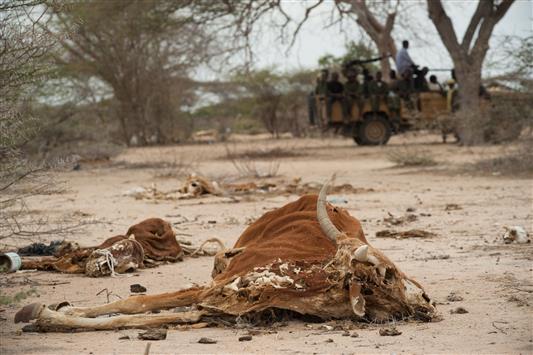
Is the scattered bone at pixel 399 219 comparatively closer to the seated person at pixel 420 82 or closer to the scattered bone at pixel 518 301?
the scattered bone at pixel 518 301

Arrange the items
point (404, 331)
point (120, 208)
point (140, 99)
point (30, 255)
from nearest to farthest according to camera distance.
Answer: point (404, 331), point (30, 255), point (120, 208), point (140, 99)

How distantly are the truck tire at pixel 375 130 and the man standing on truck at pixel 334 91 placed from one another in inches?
40.5

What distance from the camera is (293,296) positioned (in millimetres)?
4883

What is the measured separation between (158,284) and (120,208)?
18.0ft

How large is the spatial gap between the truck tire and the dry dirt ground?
269 inches

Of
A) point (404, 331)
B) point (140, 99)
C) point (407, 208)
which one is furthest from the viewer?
point (140, 99)

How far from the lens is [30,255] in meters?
7.54

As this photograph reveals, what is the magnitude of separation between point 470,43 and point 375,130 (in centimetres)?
378

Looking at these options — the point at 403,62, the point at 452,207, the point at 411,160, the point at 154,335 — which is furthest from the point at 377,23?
the point at 154,335

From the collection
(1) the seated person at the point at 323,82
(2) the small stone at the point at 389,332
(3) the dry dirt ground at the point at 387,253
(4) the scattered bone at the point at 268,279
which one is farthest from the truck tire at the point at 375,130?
(2) the small stone at the point at 389,332

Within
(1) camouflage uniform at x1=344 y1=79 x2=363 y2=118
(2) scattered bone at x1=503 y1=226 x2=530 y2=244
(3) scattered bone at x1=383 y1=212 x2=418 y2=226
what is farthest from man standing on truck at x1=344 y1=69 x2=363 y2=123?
(2) scattered bone at x1=503 y1=226 x2=530 y2=244

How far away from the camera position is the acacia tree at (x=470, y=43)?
69.6 feet

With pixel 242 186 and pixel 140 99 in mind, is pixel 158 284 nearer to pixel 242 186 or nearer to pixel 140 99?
pixel 242 186

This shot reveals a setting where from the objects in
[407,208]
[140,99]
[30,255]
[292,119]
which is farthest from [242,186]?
[292,119]
